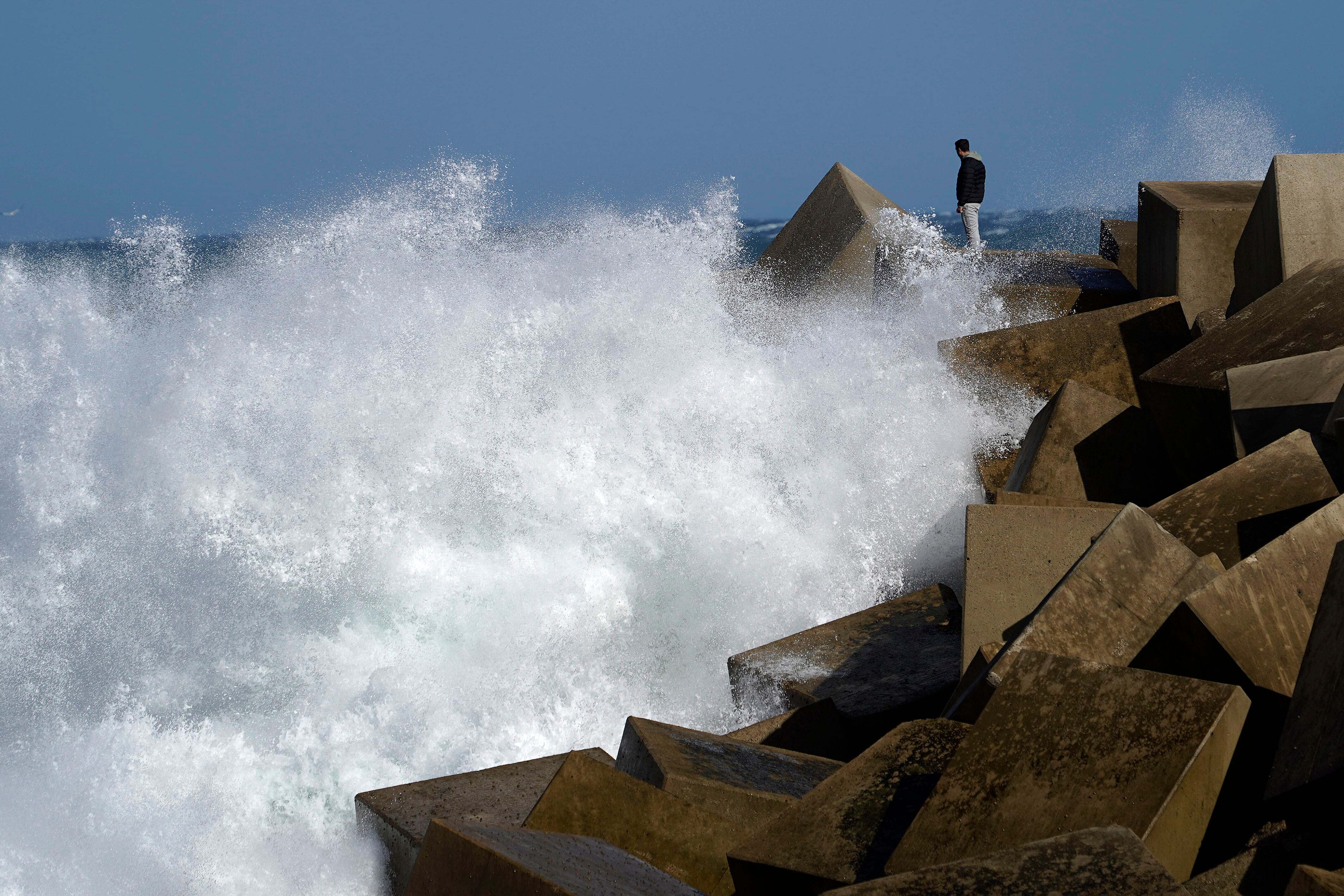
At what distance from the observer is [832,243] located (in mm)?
6895

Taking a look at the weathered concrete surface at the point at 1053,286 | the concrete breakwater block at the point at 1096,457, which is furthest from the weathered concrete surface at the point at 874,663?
the weathered concrete surface at the point at 1053,286

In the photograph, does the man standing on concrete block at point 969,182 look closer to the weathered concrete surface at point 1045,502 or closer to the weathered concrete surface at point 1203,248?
the weathered concrete surface at point 1203,248

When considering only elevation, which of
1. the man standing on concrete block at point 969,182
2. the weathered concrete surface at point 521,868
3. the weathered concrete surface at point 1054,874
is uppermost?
the man standing on concrete block at point 969,182

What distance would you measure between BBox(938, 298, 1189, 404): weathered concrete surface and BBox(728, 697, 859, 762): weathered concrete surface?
2.22 meters

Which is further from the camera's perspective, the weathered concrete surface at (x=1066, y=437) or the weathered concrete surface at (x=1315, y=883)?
the weathered concrete surface at (x=1066, y=437)

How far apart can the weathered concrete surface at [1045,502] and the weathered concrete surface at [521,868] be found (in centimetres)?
162

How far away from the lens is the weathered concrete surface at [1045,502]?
9.68 ft

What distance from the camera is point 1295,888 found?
1.27 m

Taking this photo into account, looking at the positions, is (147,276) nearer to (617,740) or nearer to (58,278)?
(58,278)

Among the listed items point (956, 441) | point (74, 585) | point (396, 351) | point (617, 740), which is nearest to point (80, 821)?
point (74, 585)

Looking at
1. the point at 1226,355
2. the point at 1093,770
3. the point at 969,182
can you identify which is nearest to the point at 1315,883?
the point at 1093,770

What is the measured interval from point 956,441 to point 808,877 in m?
3.28

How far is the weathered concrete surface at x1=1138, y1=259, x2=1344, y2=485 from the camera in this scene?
327 cm

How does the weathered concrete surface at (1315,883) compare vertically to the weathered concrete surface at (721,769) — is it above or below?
below
